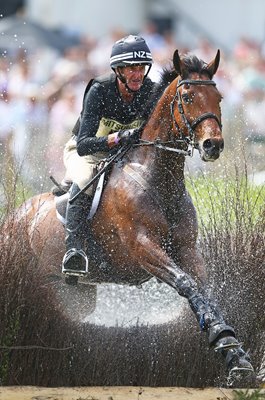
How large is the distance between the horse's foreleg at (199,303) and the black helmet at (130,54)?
4.15 feet

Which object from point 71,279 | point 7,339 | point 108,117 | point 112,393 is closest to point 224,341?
point 112,393

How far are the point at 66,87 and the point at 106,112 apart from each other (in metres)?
7.47

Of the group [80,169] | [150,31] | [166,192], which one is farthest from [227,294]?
[150,31]

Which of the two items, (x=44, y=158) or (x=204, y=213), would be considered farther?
(x=44, y=158)

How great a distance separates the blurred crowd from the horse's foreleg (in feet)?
12.0

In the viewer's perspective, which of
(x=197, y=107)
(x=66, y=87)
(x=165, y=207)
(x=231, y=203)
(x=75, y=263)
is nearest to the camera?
(x=197, y=107)

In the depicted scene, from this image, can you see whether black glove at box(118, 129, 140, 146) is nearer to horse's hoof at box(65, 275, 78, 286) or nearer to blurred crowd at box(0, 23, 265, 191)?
horse's hoof at box(65, 275, 78, 286)

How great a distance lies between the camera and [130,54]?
9.41 meters

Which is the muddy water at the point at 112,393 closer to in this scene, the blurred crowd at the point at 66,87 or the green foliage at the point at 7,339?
the green foliage at the point at 7,339

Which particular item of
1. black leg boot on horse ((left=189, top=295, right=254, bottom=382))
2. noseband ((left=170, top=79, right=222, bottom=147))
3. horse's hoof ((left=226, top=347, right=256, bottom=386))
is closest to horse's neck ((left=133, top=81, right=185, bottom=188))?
noseband ((left=170, top=79, right=222, bottom=147))

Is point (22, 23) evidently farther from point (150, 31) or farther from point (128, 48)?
point (128, 48)

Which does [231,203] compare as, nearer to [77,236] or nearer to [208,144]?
[77,236]

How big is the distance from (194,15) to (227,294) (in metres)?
18.9

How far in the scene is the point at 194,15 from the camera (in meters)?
27.8
